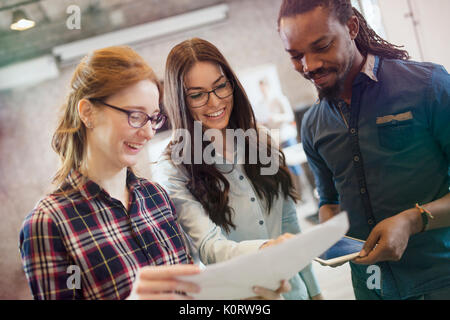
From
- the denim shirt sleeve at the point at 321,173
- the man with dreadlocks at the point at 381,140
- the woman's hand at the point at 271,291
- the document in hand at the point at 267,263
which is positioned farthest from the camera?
the denim shirt sleeve at the point at 321,173

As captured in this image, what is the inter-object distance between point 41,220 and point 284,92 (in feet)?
2.57

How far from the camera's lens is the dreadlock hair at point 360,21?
87 cm

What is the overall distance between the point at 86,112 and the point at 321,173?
70 cm

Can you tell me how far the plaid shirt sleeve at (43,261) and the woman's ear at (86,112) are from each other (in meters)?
0.25

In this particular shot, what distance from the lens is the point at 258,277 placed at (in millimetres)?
707

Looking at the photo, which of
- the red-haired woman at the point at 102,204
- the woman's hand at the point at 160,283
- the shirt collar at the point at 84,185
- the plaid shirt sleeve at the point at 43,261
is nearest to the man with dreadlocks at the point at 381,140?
the red-haired woman at the point at 102,204

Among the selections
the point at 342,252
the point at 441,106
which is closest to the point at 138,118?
the point at 342,252

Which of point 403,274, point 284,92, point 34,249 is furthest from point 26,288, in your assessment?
point 403,274

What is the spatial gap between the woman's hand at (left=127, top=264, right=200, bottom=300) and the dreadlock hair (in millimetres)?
696

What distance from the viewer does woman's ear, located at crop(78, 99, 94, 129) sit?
846 millimetres

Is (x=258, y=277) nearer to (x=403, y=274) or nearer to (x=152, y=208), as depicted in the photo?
(x=152, y=208)

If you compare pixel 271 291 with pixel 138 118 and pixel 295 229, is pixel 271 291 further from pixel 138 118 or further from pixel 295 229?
pixel 138 118

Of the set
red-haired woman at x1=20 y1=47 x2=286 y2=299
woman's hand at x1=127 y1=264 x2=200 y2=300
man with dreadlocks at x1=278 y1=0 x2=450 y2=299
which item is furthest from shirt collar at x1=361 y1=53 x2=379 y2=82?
woman's hand at x1=127 y1=264 x2=200 y2=300

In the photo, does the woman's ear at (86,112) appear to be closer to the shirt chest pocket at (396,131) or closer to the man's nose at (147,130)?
the man's nose at (147,130)
